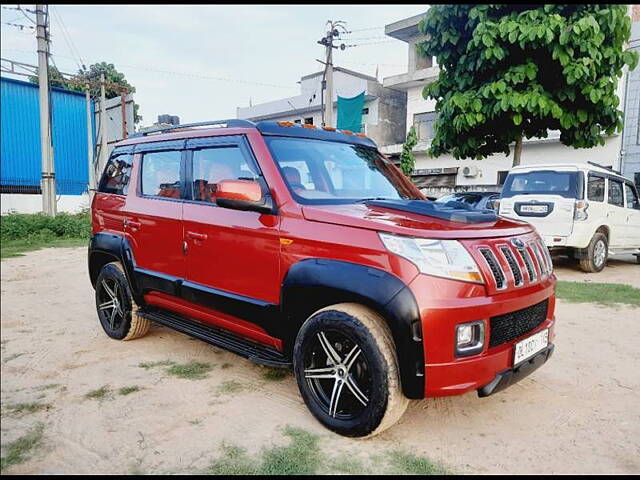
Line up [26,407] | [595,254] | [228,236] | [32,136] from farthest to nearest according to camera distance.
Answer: [595,254] → [228,236] → [32,136] → [26,407]

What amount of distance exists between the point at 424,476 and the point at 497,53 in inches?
230

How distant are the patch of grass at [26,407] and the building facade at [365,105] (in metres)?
21.5

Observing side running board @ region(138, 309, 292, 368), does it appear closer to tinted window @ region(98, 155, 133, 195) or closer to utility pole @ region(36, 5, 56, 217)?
tinted window @ region(98, 155, 133, 195)

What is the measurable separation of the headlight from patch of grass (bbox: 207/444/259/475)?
129 centimetres

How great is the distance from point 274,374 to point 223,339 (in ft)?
1.68

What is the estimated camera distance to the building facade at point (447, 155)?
1655cm

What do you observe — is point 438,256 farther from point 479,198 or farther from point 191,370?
point 479,198

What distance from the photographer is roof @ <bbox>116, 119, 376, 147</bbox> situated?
3256mm

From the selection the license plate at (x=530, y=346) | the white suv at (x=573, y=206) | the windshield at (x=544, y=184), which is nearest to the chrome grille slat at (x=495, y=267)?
the license plate at (x=530, y=346)

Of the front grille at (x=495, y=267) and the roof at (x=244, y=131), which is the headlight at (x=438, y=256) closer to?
the front grille at (x=495, y=267)

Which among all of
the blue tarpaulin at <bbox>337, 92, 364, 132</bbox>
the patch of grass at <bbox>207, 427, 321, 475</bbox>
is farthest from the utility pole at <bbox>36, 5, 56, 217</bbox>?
the blue tarpaulin at <bbox>337, 92, 364, 132</bbox>

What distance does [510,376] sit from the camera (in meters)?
2.52

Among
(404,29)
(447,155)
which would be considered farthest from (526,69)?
(447,155)

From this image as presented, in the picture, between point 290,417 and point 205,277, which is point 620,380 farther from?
point 205,277
